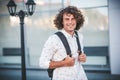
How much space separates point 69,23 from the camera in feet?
8.23

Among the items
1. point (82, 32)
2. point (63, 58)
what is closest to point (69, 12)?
point (63, 58)

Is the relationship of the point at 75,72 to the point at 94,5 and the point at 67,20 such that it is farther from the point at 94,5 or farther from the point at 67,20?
the point at 94,5

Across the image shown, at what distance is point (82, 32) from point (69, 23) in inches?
320

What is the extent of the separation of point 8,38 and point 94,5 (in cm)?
378

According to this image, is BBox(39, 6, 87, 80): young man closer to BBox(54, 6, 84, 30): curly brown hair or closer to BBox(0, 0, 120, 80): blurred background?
BBox(54, 6, 84, 30): curly brown hair

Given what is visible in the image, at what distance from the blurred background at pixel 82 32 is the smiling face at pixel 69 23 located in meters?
6.93

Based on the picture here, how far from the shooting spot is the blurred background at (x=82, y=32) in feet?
31.8

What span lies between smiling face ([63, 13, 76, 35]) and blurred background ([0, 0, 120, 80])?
22.7 ft

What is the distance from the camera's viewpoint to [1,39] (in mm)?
11961

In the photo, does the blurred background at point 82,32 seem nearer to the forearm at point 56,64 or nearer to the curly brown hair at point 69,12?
the curly brown hair at point 69,12

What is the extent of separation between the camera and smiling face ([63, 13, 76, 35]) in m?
2.52

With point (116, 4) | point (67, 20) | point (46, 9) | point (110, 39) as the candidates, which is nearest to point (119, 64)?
point (110, 39)

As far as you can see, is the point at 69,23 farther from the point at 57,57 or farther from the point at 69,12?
the point at 57,57

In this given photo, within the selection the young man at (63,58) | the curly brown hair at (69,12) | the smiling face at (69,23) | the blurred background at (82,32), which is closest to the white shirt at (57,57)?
the young man at (63,58)
